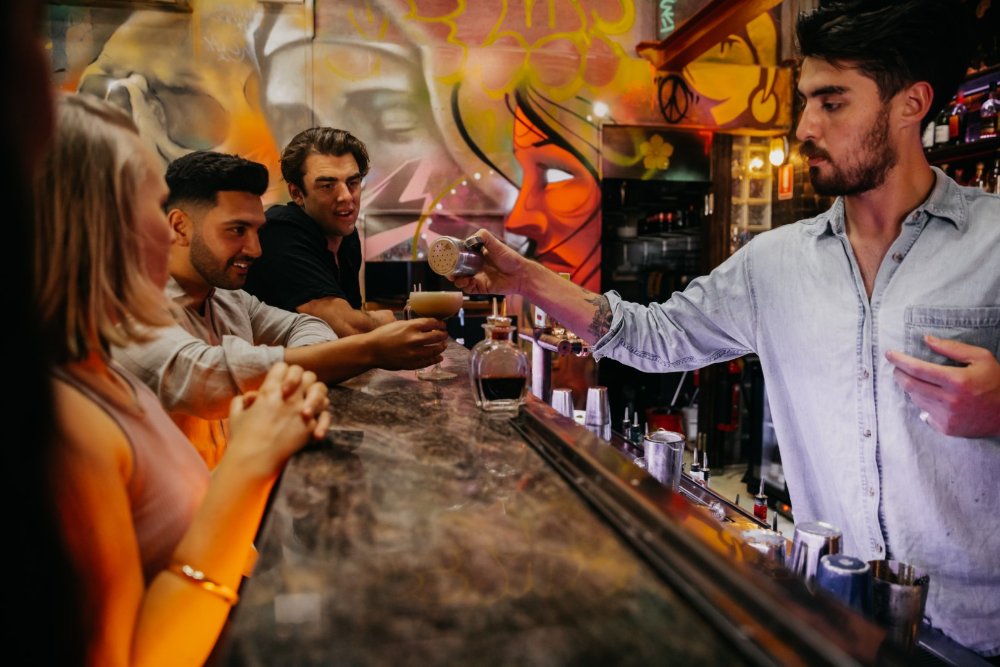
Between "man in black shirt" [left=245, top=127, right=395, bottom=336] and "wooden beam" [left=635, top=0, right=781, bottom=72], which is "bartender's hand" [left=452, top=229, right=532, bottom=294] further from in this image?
"wooden beam" [left=635, top=0, right=781, bottom=72]

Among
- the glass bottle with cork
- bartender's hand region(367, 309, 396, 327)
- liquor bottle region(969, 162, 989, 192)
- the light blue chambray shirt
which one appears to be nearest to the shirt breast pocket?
the light blue chambray shirt

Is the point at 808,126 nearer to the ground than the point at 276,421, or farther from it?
farther from it

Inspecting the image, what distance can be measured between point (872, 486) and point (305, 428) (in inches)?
50.2

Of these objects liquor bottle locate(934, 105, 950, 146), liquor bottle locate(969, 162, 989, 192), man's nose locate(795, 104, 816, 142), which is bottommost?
man's nose locate(795, 104, 816, 142)

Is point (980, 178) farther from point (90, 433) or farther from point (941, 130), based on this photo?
point (90, 433)

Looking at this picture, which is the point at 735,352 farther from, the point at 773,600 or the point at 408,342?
the point at 773,600

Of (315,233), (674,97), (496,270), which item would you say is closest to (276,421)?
(496,270)

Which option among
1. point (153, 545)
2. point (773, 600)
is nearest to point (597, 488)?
point (773, 600)

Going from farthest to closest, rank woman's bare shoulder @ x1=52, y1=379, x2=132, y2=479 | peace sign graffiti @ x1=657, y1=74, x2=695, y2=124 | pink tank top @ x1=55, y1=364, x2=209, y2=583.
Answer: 1. peace sign graffiti @ x1=657, y1=74, x2=695, y2=124
2. pink tank top @ x1=55, y1=364, x2=209, y2=583
3. woman's bare shoulder @ x1=52, y1=379, x2=132, y2=479

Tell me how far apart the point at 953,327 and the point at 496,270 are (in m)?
1.14

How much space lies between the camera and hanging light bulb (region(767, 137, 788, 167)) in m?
5.93

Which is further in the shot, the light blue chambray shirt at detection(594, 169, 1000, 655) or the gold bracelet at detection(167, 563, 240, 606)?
the light blue chambray shirt at detection(594, 169, 1000, 655)

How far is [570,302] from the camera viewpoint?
198cm

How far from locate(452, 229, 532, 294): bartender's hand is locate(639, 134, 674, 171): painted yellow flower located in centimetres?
430
